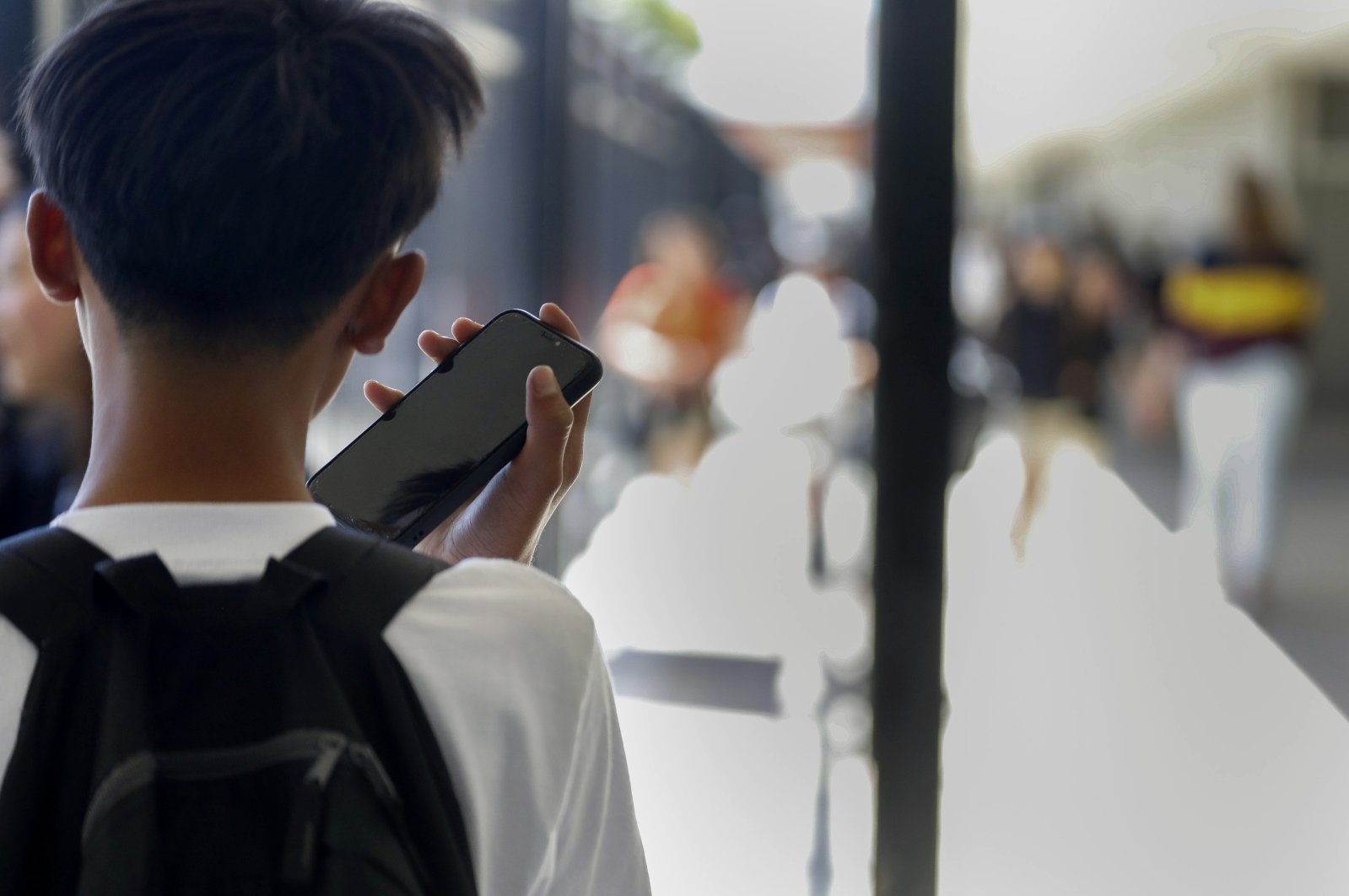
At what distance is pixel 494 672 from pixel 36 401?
4.60 ft

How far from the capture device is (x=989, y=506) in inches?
289

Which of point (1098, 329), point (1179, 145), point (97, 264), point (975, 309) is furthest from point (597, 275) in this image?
point (1179, 145)

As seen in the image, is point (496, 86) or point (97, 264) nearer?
point (97, 264)

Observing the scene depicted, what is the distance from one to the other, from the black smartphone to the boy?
0.19 meters

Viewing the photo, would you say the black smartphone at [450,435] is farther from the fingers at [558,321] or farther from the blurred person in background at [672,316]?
the blurred person in background at [672,316]

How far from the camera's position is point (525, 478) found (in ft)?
2.83

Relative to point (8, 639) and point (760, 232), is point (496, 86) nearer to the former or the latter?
point (8, 639)

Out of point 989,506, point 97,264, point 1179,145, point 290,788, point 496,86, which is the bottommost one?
point 989,506

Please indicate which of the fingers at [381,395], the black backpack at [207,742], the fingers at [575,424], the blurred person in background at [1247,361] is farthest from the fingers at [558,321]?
the blurred person in background at [1247,361]

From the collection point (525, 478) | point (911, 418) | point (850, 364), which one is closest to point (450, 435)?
point (525, 478)

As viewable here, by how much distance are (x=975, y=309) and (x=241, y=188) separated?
11050mm

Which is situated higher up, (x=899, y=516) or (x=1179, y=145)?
(x=1179, y=145)

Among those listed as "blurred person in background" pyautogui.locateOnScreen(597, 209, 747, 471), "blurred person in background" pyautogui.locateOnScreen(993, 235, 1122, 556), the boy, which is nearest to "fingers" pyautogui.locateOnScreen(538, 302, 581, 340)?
the boy

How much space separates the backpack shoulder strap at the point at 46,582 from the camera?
0.57 metres
